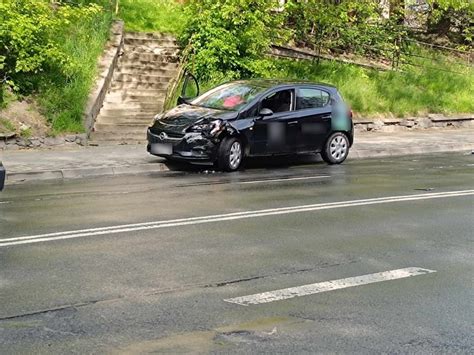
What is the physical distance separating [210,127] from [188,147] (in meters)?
0.53

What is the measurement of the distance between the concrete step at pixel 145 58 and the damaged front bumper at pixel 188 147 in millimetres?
7530

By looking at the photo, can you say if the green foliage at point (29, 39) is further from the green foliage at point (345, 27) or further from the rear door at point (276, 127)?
the green foliage at point (345, 27)

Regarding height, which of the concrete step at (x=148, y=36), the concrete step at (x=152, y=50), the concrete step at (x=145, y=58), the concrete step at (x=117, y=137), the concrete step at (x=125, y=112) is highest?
the concrete step at (x=148, y=36)

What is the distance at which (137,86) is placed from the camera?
2098cm

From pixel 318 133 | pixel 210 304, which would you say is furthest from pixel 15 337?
pixel 318 133

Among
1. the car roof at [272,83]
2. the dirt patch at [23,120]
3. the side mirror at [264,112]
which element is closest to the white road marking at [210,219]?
the side mirror at [264,112]

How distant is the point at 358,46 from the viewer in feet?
87.9

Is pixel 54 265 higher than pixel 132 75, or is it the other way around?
pixel 132 75

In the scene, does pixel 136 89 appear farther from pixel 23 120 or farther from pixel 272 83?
pixel 272 83

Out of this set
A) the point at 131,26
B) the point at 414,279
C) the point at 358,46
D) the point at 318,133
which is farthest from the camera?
the point at 358,46

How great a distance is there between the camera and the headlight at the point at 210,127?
48.4ft

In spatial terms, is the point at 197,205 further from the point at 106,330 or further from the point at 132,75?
the point at 132,75

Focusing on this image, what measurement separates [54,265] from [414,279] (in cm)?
311

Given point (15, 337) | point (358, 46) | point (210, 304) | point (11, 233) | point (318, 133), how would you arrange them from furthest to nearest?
point (358, 46) < point (318, 133) < point (11, 233) < point (210, 304) < point (15, 337)
